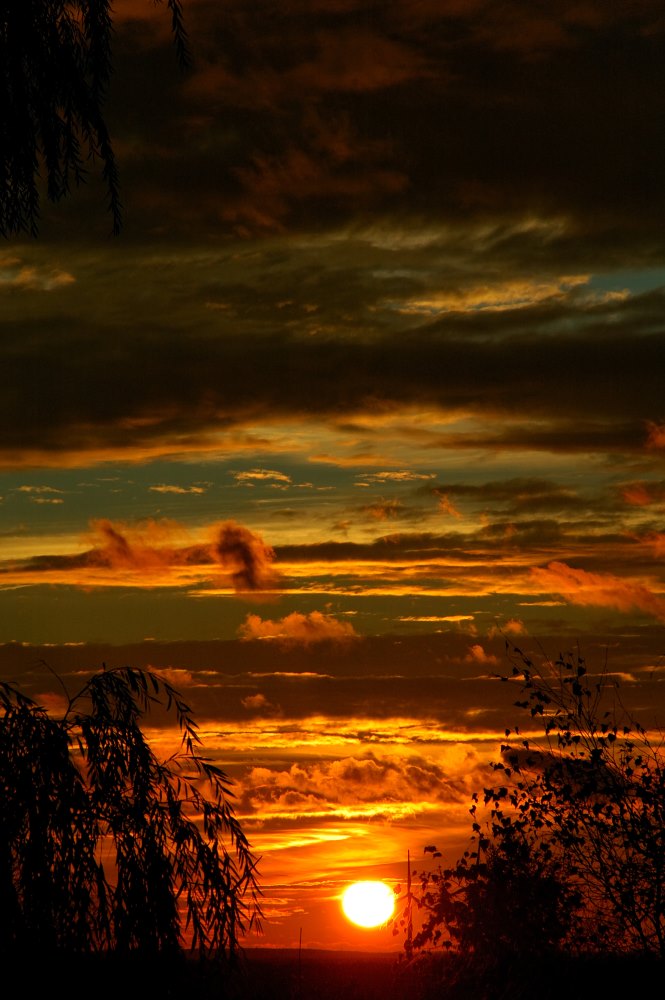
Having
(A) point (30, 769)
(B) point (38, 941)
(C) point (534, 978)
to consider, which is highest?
(A) point (30, 769)

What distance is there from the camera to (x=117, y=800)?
7.83 m

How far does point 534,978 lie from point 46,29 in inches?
519

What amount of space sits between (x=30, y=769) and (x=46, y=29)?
500 cm

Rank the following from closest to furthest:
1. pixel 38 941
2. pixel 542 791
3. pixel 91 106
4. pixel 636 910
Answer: pixel 38 941 → pixel 91 106 → pixel 636 910 → pixel 542 791

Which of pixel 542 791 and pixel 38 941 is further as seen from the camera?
pixel 542 791

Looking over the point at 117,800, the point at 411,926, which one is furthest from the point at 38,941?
the point at 411,926

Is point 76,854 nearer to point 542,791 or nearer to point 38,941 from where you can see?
point 38,941

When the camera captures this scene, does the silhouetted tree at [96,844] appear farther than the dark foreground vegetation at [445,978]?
No

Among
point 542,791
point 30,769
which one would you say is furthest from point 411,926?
point 30,769

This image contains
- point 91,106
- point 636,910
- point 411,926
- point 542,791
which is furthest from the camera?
point 411,926

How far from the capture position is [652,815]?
14.1 m

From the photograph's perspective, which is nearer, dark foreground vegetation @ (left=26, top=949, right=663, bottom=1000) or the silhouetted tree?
the silhouetted tree

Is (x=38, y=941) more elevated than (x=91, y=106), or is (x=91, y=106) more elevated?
(x=91, y=106)

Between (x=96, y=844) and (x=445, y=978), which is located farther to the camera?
(x=445, y=978)
